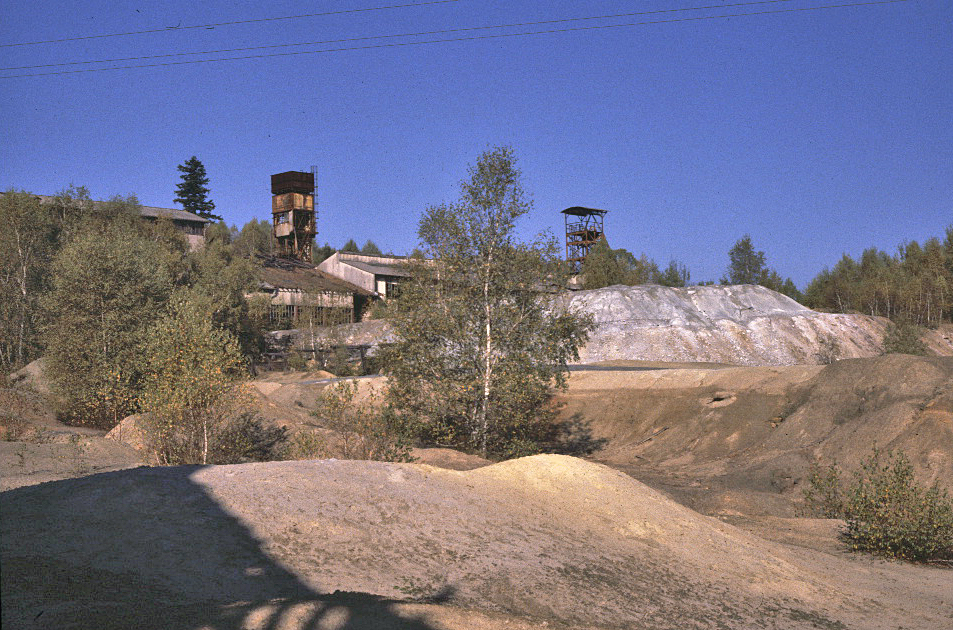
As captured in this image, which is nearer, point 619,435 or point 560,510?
point 560,510

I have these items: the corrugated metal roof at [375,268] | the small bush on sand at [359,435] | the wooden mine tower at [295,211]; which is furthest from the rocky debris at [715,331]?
the wooden mine tower at [295,211]

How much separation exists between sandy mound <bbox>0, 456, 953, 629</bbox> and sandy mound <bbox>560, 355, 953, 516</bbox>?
19.5 ft

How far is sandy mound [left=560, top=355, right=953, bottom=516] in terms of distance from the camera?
1658cm

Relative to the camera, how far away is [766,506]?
1533cm

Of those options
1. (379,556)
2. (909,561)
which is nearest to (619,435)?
(909,561)

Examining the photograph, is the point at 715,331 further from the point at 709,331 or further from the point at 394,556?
the point at 394,556

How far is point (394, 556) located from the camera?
303 inches

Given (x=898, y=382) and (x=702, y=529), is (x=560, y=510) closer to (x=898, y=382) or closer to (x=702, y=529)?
(x=702, y=529)

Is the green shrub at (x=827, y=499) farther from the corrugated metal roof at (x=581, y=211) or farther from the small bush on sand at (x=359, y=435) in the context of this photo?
the corrugated metal roof at (x=581, y=211)

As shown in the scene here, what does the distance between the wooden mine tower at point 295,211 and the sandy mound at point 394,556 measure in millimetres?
71092

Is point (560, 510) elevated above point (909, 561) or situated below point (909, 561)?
above

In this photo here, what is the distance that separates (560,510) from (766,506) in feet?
24.2

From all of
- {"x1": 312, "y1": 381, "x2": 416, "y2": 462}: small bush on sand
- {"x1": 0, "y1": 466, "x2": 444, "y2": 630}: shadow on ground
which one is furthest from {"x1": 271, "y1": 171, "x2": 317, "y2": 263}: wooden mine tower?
{"x1": 0, "y1": 466, "x2": 444, "y2": 630}: shadow on ground

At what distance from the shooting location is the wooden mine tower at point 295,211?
7788 centimetres
